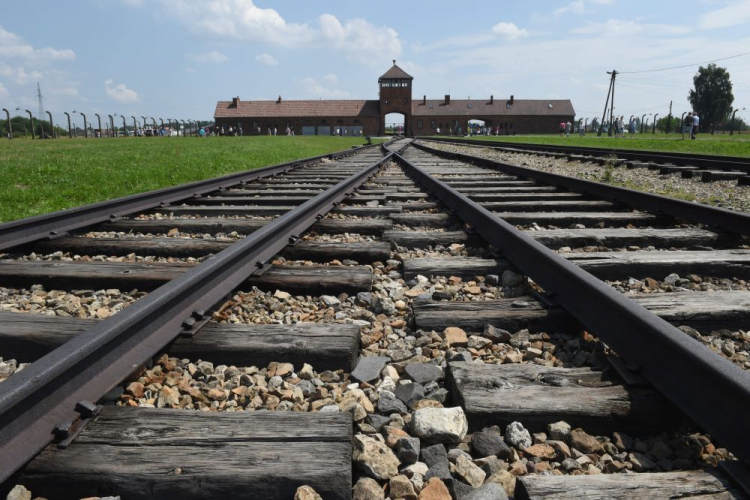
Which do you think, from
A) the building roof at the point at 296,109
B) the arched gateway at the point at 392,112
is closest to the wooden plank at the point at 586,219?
the arched gateway at the point at 392,112

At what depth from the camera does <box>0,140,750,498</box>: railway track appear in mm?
1208

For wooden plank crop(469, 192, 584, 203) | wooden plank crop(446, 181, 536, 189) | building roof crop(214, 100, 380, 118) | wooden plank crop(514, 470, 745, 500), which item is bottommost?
wooden plank crop(514, 470, 745, 500)

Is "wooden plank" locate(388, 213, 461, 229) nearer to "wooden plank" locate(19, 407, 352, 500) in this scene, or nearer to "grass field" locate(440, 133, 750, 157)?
"wooden plank" locate(19, 407, 352, 500)

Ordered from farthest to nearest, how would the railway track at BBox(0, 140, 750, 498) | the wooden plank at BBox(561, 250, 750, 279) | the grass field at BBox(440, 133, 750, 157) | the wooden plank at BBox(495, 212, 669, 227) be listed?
the grass field at BBox(440, 133, 750, 157) < the wooden plank at BBox(495, 212, 669, 227) < the wooden plank at BBox(561, 250, 750, 279) < the railway track at BBox(0, 140, 750, 498)

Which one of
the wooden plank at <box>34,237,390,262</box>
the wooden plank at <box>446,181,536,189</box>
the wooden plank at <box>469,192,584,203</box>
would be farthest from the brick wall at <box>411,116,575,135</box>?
the wooden plank at <box>34,237,390,262</box>

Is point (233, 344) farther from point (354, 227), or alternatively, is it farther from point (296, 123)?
point (296, 123)

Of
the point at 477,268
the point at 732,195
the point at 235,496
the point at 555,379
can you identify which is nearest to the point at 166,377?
the point at 235,496

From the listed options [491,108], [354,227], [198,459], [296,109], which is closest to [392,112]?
[296,109]

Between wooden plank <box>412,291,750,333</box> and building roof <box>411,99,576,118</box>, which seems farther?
building roof <box>411,99,576,118</box>

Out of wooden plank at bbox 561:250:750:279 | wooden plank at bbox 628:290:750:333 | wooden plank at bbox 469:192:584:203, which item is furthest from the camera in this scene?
wooden plank at bbox 469:192:584:203

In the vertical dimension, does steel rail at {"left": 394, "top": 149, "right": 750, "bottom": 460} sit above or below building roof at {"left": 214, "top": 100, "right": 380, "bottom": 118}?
below

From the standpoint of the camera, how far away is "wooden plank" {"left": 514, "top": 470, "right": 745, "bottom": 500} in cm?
111

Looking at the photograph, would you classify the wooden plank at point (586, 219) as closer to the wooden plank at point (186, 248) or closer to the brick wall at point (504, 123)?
the wooden plank at point (186, 248)

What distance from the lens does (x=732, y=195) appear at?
239 inches
